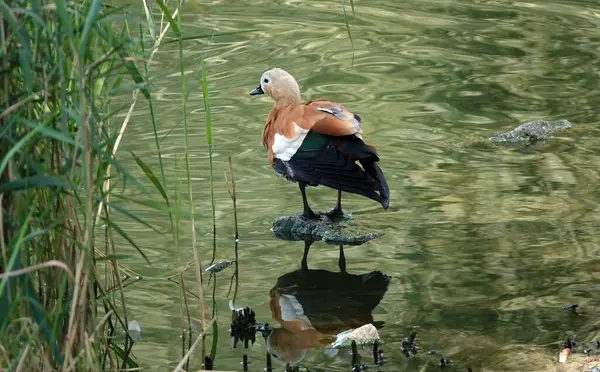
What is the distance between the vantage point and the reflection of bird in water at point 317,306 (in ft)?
13.4

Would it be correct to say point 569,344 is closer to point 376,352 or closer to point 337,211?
point 376,352

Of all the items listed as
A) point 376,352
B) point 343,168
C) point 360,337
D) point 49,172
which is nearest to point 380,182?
point 343,168

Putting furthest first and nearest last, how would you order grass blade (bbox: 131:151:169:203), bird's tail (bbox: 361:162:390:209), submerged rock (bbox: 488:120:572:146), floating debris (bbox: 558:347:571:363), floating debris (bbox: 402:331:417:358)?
submerged rock (bbox: 488:120:572:146) < bird's tail (bbox: 361:162:390:209) < floating debris (bbox: 402:331:417:358) < floating debris (bbox: 558:347:571:363) < grass blade (bbox: 131:151:169:203)

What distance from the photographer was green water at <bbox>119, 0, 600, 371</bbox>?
4.18 meters

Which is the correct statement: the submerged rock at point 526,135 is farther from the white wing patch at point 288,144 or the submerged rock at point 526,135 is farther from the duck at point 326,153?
the white wing patch at point 288,144

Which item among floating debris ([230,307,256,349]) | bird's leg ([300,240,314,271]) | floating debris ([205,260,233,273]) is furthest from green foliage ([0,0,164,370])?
bird's leg ([300,240,314,271])

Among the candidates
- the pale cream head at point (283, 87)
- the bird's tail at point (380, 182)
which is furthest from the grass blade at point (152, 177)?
the pale cream head at point (283, 87)

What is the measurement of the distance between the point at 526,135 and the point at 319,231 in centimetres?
202

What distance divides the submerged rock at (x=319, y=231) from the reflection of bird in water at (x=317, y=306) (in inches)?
7.5

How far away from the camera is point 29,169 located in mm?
3053

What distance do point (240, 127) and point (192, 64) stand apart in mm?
1868

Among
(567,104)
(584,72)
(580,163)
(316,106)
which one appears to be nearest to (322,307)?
(316,106)

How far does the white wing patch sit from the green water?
315 mm

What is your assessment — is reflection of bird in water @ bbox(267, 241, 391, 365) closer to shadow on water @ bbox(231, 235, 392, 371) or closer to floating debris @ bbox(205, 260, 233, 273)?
shadow on water @ bbox(231, 235, 392, 371)
